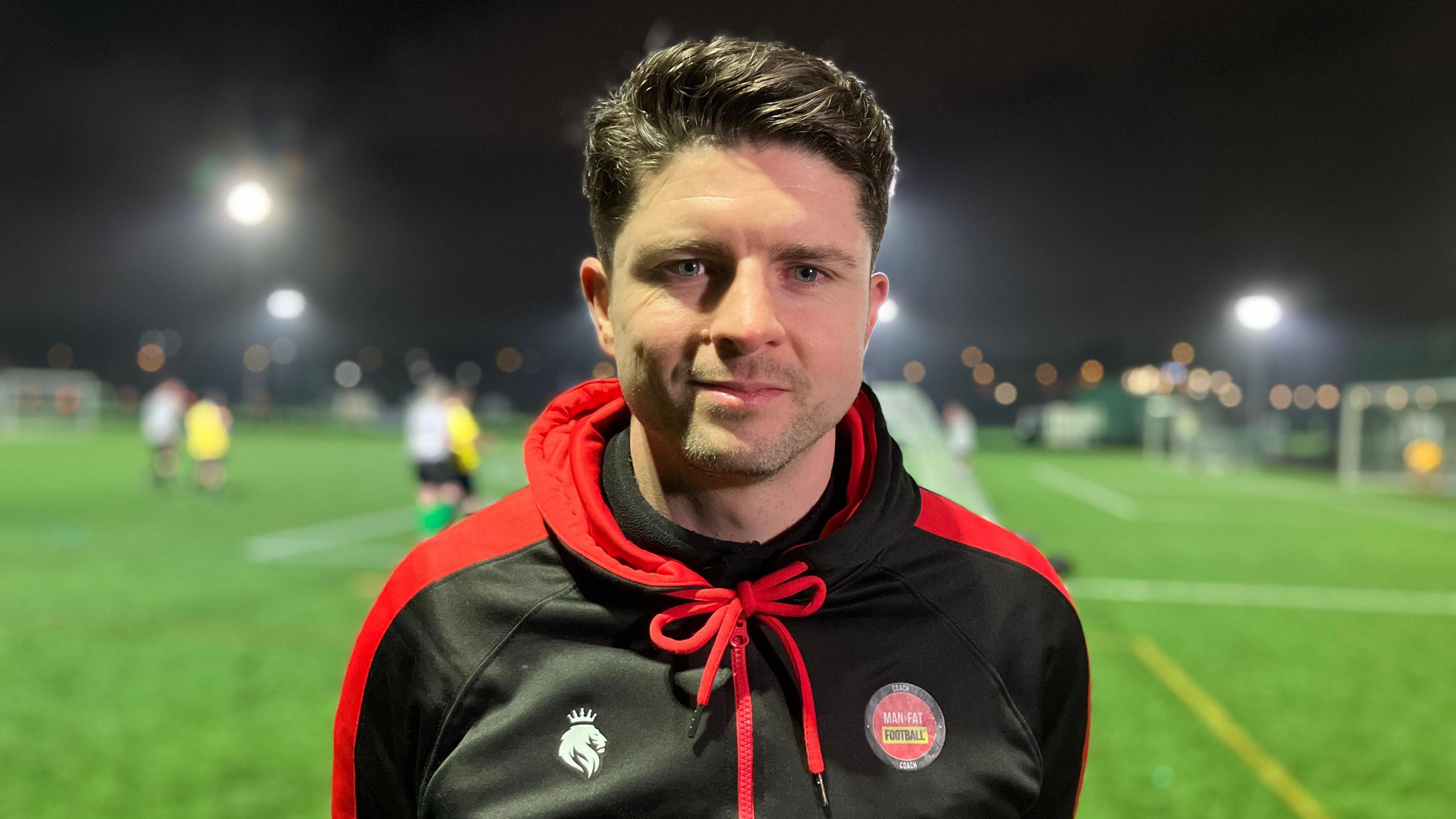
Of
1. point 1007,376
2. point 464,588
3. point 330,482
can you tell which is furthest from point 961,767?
point 1007,376

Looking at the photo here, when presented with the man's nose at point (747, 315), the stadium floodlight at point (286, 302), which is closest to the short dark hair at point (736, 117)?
the man's nose at point (747, 315)

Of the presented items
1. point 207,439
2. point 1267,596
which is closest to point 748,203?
point 1267,596

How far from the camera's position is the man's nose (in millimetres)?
1483

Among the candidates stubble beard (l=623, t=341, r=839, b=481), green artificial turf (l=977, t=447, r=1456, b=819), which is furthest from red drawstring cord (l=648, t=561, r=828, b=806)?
green artificial turf (l=977, t=447, r=1456, b=819)

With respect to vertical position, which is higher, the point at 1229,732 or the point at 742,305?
the point at 742,305

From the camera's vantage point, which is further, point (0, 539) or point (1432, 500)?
point (1432, 500)

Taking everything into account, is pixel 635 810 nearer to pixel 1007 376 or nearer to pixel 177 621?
pixel 177 621

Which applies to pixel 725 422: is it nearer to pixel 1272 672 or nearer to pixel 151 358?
pixel 1272 672

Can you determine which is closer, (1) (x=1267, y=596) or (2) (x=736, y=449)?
(2) (x=736, y=449)

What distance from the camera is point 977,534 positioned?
6.45 ft

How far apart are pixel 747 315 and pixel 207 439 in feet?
63.0

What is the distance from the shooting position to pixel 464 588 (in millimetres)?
1791

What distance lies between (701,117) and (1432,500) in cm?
2789

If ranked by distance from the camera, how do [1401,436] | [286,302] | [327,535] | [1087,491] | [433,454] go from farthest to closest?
[286,302], [1401,436], [1087,491], [327,535], [433,454]
